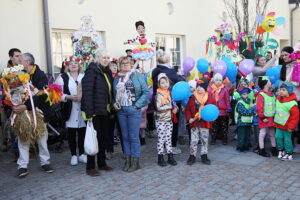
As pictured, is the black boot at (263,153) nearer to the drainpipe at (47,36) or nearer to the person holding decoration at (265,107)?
the person holding decoration at (265,107)

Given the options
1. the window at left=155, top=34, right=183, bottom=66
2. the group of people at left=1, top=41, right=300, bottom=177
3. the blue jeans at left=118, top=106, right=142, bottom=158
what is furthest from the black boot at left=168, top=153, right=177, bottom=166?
the window at left=155, top=34, right=183, bottom=66

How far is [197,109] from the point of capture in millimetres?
5449

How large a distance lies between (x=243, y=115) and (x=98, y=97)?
2.79 meters

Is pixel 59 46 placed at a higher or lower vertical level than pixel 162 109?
higher

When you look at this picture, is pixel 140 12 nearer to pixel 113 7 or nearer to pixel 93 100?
pixel 113 7

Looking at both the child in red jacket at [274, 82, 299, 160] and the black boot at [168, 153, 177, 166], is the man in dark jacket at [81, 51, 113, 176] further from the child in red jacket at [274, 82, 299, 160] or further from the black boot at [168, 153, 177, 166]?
the child in red jacket at [274, 82, 299, 160]

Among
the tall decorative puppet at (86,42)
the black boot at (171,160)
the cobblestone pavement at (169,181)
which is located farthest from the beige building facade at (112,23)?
the black boot at (171,160)

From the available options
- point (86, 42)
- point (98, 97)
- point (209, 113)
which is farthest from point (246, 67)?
point (98, 97)

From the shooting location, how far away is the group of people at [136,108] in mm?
4983

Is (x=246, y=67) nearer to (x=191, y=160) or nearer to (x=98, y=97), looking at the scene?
(x=191, y=160)

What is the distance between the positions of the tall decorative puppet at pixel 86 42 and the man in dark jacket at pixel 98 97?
134 centimetres

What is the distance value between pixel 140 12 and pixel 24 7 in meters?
3.75

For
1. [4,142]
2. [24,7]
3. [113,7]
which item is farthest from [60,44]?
[4,142]

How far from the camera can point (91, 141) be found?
477 centimetres
